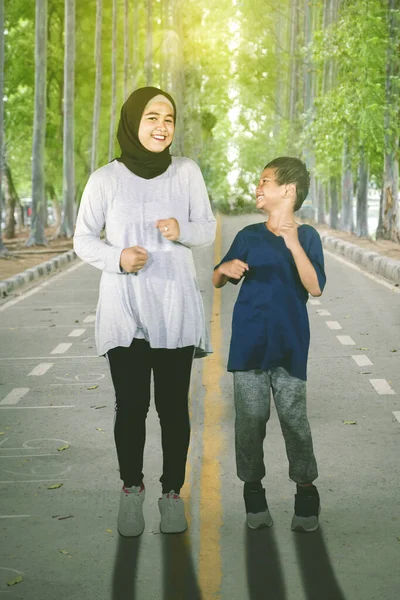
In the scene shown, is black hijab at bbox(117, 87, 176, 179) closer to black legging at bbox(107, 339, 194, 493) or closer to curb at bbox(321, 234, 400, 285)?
black legging at bbox(107, 339, 194, 493)

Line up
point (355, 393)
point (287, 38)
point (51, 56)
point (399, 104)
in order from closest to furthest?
1. point (355, 393)
2. point (399, 104)
3. point (51, 56)
4. point (287, 38)

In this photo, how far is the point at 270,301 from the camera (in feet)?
19.1

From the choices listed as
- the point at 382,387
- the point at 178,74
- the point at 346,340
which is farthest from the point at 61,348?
the point at 178,74

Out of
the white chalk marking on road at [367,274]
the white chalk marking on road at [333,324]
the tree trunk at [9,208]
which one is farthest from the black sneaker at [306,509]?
the tree trunk at [9,208]

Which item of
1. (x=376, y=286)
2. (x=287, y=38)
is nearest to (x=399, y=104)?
(x=376, y=286)

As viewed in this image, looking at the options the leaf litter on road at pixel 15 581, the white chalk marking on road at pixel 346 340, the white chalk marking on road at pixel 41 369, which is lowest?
the white chalk marking on road at pixel 41 369

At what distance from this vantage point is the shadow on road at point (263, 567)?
17.2 ft

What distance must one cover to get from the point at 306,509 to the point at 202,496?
3.00ft

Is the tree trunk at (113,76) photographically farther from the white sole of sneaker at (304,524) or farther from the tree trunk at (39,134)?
the white sole of sneaker at (304,524)

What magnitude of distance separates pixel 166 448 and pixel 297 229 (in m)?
1.16

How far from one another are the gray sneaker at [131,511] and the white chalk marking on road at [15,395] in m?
4.23

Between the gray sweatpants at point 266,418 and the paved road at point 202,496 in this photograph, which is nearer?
the paved road at point 202,496

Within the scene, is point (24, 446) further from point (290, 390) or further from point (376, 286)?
point (376, 286)

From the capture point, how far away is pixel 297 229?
19.1ft
